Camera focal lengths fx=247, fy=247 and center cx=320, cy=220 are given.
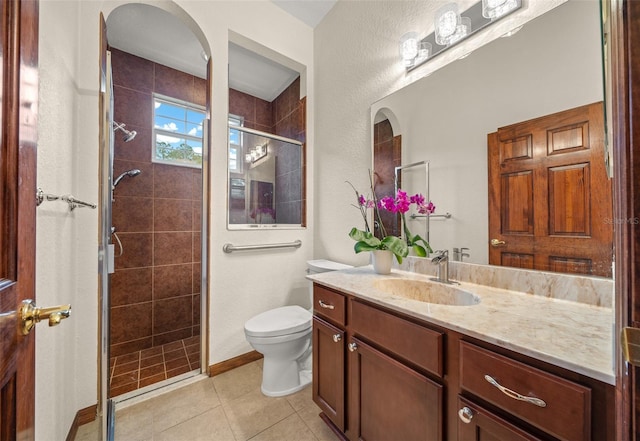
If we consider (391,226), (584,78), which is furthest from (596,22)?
(391,226)

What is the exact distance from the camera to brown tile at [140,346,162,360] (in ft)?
7.09

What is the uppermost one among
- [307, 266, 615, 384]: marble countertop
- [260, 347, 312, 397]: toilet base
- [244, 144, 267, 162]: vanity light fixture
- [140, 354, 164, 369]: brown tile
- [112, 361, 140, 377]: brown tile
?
[244, 144, 267, 162]: vanity light fixture

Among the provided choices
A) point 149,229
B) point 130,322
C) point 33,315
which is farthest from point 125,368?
point 33,315

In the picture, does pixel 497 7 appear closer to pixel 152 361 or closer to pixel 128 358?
pixel 152 361

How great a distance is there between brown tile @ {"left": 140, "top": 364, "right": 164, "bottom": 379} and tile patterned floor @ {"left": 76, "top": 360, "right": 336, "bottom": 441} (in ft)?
1.20

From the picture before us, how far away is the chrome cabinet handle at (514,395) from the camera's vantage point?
59 centimetres

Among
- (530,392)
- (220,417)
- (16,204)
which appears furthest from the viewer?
(220,417)

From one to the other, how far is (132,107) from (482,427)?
10.3 feet

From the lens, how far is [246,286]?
78.7 inches

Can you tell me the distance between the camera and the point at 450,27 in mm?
1283

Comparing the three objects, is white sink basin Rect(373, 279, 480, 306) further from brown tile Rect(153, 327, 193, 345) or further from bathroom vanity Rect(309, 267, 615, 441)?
brown tile Rect(153, 327, 193, 345)

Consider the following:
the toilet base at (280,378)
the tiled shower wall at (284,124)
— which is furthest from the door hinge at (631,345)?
the tiled shower wall at (284,124)

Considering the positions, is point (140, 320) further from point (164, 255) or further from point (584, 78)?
point (584, 78)

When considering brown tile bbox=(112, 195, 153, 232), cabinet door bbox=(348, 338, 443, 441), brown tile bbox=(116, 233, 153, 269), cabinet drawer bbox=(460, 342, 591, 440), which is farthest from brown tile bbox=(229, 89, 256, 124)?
cabinet drawer bbox=(460, 342, 591, 440)
